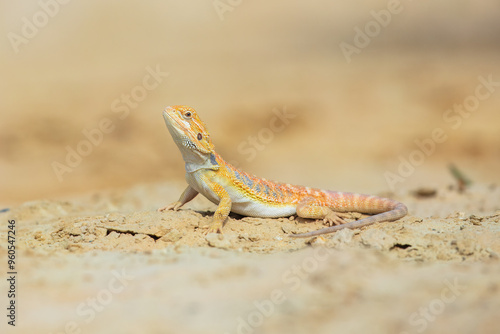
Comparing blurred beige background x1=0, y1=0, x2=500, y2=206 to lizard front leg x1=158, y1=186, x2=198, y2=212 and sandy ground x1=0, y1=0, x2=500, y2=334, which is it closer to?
sandy ground x1=0, y1=0, x2=500, y2=334

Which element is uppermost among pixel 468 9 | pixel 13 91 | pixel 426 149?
pixel 468 9

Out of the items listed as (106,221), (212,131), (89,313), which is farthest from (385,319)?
(212,131)

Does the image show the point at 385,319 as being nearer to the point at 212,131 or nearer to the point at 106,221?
the point at 106,221

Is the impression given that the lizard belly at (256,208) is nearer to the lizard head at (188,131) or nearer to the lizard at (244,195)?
the lizard at (244,195)
